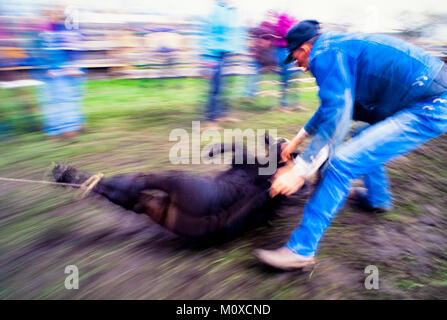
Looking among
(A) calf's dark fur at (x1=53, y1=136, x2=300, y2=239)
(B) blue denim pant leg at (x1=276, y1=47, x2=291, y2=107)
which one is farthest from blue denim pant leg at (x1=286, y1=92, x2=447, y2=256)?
(B) blue denim pant leg at (x1=276, y1=47, x2=291, y2=107)

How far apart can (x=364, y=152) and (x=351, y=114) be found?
0.79ft

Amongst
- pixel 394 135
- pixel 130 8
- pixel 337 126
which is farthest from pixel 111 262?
pixel 130 8

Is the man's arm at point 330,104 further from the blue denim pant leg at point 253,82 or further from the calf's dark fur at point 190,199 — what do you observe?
the blue denim pant leg at point 253,82

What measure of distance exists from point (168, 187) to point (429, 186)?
2.65 m

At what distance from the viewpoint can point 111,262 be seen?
1.99 m

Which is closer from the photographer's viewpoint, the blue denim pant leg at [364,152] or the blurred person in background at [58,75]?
the blue denim pant leg at [364,152]

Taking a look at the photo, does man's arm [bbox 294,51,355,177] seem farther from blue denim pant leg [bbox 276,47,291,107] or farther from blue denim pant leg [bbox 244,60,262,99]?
blue denim pant leg [bbox 244,60,262,99]

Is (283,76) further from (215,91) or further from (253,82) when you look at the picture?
(215,91)

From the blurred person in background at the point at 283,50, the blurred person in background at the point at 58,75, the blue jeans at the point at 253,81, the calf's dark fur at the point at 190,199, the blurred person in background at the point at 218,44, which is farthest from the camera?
the blue jeans at the point at 253,81

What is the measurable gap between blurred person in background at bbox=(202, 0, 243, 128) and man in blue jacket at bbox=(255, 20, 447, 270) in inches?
116

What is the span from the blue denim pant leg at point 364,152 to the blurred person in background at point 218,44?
9.92ft

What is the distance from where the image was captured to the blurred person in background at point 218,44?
186 inches

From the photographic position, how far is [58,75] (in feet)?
12.0

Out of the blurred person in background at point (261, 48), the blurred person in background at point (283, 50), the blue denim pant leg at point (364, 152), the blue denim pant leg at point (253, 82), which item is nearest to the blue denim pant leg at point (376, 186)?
the blue denim pant leg at point (364, 152)
